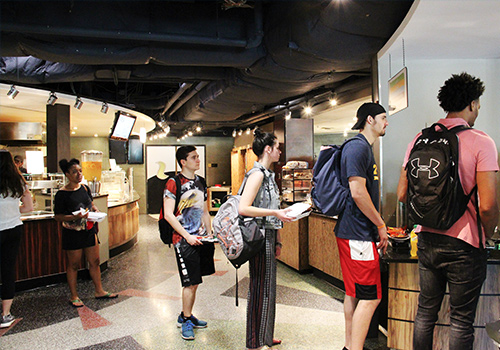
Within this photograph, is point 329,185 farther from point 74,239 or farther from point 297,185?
point 297,185

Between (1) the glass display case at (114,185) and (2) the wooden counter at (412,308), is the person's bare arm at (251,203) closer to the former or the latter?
(2) the wooden counter at (412,308)

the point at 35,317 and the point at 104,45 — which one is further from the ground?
the point at 104,45

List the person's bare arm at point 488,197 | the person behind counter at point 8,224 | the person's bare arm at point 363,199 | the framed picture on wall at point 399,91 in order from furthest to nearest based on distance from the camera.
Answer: the person behind counter at point 8,224 < the framed picture on wall at point 399,91 < the person's bare arm at point 363,199 < the person's bare arm at point 488,197

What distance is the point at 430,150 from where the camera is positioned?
6.73 feet

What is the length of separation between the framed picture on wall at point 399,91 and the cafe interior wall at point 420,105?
0.33m

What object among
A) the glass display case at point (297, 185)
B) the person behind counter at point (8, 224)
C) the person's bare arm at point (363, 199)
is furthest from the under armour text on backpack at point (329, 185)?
the glass display case at point (297, 185)

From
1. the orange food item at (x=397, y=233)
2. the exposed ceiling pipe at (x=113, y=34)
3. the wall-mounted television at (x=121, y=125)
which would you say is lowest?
the orange food item at (x=397, y=233)

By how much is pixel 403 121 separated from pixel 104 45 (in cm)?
318

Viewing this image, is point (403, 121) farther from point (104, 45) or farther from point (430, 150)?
point (104, 45)

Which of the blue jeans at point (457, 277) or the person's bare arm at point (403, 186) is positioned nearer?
the blue jeans at point (457, 277)

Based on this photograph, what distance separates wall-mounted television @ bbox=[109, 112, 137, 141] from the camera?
24.3ft

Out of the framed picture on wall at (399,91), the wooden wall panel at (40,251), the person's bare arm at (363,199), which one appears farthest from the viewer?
the wooden wall panel at (40,251)

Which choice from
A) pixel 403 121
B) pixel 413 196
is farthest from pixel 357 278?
pixel 403 121

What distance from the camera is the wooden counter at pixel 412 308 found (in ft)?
7.95
